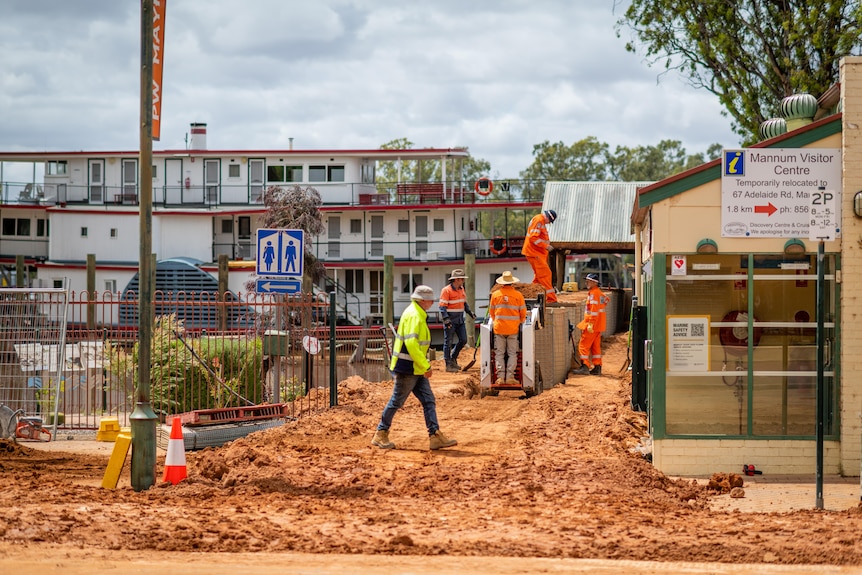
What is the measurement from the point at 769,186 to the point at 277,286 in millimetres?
6642

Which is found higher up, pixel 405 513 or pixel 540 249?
pixel 540 249

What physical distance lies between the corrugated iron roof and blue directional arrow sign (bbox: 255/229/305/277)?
1944 cm

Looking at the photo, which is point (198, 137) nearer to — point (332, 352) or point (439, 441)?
point (332, 352)

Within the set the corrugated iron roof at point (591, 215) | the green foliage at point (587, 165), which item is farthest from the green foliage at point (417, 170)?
the corrugated iron roof at point (591, 215)

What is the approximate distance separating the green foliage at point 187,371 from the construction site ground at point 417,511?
179 cm

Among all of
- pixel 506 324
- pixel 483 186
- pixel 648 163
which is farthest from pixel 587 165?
pixel 506 324

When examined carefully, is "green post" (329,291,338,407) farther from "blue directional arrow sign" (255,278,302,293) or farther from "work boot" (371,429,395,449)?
"work boot" (371,429,395,449)

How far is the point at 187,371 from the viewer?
1681cm

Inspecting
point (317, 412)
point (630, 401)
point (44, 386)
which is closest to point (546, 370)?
point (630, 401)

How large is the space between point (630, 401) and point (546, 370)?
2.77m

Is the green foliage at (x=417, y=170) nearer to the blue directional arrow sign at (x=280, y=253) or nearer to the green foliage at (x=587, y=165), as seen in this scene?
the green foliage at (x=587, y=165)

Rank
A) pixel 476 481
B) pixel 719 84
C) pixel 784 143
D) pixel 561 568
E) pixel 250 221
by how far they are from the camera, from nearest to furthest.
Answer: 1. pixel 561 568
2. pixel 476 481
3. pixel 784 143
4. pixel 719 84
5. pixel 250 221

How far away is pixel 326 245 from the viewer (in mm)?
49906

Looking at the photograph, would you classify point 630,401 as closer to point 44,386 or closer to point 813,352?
point 813,352
